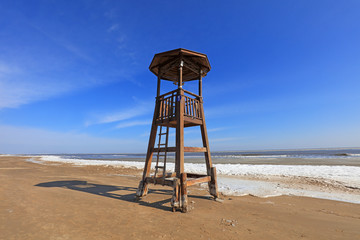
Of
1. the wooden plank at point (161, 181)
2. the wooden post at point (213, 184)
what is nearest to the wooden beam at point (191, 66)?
the wooden post at point (213, 184)

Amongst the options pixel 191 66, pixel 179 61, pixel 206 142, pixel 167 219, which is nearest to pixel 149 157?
pixel 206 142

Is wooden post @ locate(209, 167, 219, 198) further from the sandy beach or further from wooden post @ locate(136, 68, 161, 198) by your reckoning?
wooden post @ locate(136, 68, 161, 198)

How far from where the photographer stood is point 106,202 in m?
6.01

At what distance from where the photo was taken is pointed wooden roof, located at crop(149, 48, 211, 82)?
20.6 feet

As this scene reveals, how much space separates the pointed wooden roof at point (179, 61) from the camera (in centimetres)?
628

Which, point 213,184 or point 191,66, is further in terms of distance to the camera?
point 191,66

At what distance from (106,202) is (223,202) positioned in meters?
3.99

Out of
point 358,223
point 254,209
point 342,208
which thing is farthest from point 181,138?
point 342,208

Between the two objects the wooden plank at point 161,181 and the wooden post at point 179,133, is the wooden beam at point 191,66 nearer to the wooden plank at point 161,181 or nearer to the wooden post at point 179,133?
the wooden post at point 179,133

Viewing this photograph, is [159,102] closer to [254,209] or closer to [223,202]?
[223,202]

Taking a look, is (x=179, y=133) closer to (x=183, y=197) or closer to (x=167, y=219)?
(x=183, y=197)

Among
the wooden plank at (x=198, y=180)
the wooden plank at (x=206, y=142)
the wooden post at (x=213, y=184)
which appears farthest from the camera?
the wooden plank at (x=206, y=142)

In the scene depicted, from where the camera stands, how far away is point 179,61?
634cm

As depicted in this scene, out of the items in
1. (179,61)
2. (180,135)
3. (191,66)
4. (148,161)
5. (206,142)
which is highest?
(191,66)
